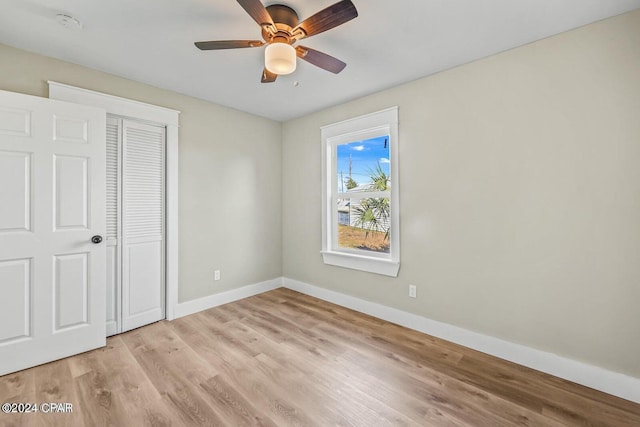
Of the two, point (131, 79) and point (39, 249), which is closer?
point (39, 249)

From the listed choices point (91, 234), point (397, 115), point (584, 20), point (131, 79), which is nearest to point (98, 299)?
point (91, 234)

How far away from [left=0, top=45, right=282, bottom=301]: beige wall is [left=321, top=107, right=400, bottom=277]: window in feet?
3.05

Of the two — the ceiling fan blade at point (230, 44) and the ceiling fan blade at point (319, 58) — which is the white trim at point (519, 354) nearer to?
→ the ceiling fan blade at point (319, 58)

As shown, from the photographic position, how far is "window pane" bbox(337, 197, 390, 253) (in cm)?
325

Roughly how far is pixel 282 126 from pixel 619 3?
140 inches

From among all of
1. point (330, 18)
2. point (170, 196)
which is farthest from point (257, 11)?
point (170, 196)

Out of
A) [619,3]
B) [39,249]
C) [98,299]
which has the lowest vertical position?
[98,299]

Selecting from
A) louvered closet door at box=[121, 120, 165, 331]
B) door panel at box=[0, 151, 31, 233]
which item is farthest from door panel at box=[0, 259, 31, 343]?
louvered closet door at box=[121, 120, 165, 331]

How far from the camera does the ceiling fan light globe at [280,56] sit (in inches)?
68.4

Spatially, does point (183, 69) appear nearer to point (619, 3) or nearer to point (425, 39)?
point (425, 39)

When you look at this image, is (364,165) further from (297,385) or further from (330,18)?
(297,385)

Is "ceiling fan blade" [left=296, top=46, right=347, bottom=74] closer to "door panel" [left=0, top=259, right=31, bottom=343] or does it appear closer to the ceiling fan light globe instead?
the ceiling fan light globe

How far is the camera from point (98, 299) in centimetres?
245

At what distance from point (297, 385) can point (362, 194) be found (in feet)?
7.08
